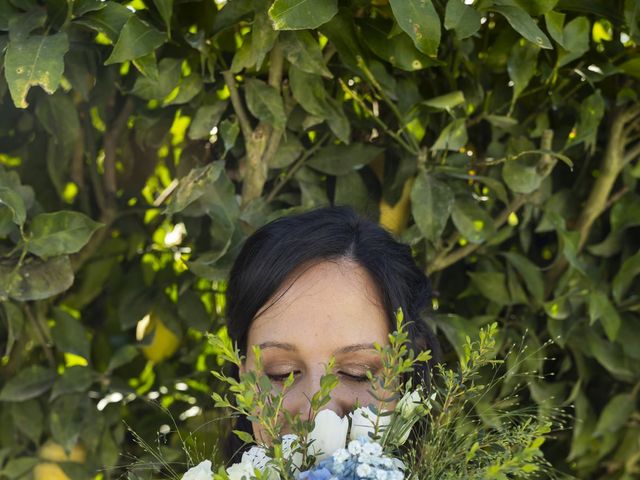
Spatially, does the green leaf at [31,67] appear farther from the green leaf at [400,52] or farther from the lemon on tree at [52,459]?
the lemon on tree at [52,459]

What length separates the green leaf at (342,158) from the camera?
142 centimetres

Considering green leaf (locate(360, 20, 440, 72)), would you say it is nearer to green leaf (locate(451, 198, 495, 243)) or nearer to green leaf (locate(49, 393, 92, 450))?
green leaf (locate(451, 198, 495, 243))

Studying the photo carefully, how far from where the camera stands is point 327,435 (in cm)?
92

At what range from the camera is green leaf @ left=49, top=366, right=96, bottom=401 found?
1.45m

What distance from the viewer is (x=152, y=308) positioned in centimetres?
156

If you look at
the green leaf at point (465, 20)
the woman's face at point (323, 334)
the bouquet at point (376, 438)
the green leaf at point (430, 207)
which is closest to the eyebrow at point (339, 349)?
the woman's face at point (323, 334)

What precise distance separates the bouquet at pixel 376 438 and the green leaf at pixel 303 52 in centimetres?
46

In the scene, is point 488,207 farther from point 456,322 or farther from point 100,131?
point 100,131

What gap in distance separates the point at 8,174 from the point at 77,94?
0.22 meters

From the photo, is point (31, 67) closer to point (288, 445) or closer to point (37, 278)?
point (37, 278)

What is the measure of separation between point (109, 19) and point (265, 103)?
22 centimetres

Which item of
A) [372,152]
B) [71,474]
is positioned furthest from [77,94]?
[71,474]

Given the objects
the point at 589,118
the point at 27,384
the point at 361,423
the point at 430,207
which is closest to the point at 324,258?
the point at 430,207

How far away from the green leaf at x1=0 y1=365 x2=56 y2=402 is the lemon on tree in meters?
0.08
